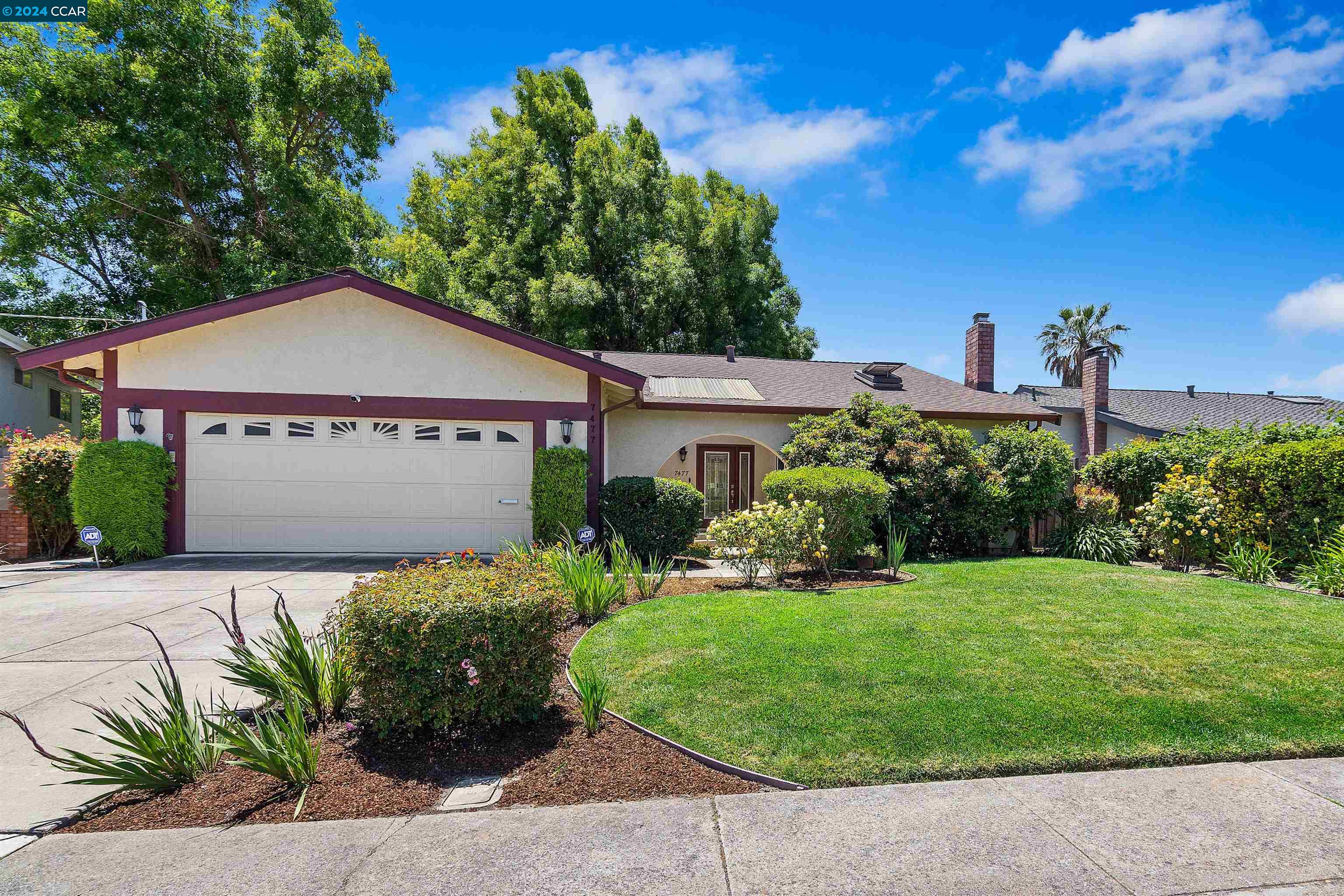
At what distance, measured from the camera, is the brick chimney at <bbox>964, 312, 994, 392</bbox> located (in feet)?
53.6

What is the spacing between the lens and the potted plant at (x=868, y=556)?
362 inches

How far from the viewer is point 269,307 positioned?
406 inches

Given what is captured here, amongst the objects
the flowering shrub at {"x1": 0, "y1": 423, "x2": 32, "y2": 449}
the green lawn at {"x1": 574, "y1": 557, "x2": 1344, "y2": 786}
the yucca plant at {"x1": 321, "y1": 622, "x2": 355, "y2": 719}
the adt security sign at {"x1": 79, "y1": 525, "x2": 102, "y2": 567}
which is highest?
the flowering shrub at {"x1": 0, "y1": 423, "x2": 32, "y2": 449}

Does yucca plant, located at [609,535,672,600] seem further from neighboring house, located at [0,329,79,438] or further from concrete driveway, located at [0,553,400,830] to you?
neighboring house, located at [0,329,79,438]

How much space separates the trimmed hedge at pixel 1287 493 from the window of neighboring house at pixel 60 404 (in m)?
Answer: 26.5

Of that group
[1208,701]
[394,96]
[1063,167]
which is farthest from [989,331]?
[394,96]

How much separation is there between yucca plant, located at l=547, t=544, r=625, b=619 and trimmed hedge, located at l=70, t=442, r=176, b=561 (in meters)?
7.44

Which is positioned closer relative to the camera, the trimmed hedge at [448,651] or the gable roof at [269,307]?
the trimmed hedge at [448,651]

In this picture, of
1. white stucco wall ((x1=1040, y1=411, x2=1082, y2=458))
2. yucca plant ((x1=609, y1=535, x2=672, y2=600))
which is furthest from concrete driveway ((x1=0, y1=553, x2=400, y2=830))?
white stucco wall ((x1=1040, y1=411, x2=1082, y2=458))

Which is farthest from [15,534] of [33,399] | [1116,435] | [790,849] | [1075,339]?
[1075,339]

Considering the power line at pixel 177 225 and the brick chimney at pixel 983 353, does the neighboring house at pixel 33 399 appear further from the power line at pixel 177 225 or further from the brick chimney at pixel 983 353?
the brick chimney at pixel 983 353

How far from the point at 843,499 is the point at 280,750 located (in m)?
6.92

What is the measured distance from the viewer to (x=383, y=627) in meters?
3.69

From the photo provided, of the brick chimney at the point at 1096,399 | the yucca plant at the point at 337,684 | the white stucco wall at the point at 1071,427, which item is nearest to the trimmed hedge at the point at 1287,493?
the yucca plant at the point at 337,684
